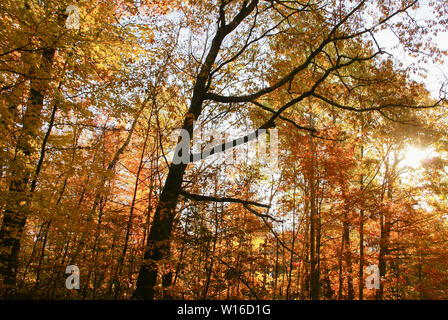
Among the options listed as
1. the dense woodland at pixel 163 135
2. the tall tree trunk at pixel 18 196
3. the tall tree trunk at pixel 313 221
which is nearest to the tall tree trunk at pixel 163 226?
the dense woodland at pixel 163 135

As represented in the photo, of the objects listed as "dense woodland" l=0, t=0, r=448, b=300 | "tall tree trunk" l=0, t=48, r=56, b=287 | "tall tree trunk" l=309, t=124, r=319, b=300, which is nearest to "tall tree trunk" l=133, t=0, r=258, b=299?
"dense woodland" l=0, t=0, r=448, b=300

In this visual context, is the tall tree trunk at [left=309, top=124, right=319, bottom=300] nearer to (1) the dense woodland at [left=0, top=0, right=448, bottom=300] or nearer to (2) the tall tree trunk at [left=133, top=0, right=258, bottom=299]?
(1) the dense woodland at [left=0, top=0, right=448, bottom=300]

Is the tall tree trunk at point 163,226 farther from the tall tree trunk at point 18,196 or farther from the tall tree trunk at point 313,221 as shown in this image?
the tall tree trunk at point 313,221

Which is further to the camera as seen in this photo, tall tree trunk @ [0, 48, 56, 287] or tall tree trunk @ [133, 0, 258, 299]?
tall tree trunk @ [0, 48, 56, 287]

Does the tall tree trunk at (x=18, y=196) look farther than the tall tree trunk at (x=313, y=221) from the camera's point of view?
No

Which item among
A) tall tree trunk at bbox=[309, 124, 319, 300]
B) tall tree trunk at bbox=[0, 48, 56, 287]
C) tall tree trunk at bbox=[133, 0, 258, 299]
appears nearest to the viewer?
tall tree trunk at bbox=[133, 0, 258, 299]

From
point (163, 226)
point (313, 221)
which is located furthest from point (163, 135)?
point (313, 221)

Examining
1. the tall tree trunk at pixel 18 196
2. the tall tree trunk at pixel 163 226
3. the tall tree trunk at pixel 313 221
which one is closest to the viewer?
the tall tree trunk at pixel 163 226

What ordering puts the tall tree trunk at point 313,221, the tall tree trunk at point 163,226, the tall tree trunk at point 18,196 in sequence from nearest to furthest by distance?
the tall tree trunk at point 163,226 < the tall tree trunk at point 18,196 < the tall tree trunk at point 313,221

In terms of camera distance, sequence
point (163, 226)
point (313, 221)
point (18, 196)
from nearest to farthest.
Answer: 1. point (163, 226)
2. point (18, 196)
3. point (313, 221)

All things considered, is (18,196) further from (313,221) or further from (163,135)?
(313,221)

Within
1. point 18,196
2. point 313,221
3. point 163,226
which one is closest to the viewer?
point 163,226

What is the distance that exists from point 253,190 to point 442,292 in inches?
457
